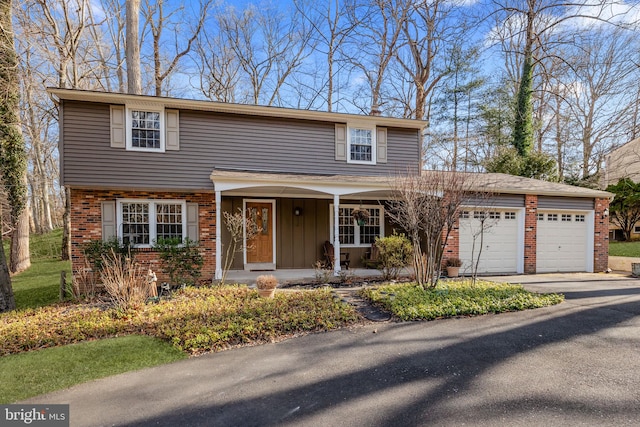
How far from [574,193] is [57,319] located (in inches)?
557

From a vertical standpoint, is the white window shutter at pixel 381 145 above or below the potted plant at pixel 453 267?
above

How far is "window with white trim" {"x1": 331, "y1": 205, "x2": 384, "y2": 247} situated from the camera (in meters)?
11.1

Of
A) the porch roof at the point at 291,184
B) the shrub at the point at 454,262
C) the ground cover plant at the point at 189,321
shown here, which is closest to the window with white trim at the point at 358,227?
the porch roof at the point at 291,184

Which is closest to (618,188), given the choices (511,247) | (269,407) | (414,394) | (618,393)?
(511,247)

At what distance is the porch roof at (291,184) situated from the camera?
832 centimetres

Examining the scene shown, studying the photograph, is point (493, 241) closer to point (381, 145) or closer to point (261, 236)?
point (381, 145)

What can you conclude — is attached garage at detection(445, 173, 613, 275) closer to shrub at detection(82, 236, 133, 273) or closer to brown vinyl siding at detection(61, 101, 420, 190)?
brown vinyl siding at detection(61, 101, 420, 190)

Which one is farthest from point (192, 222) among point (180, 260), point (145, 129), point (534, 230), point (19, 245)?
point (534, 230)

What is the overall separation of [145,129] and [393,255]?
24.9 ft

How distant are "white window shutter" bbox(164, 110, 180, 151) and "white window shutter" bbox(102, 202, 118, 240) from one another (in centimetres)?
221

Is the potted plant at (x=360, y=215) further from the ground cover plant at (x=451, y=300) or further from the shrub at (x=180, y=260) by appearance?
the shrub at (x=180, y=260)

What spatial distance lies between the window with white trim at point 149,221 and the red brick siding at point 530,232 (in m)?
10.5

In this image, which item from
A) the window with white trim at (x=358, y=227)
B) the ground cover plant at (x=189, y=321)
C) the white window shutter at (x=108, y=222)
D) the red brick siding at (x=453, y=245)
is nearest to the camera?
the ground cover plant at (x=189, y=321)

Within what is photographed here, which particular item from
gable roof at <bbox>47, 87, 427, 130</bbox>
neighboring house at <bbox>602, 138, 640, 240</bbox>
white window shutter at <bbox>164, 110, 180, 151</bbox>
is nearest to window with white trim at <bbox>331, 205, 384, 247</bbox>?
gable roof at <bbox>47, 87, 427, 130</bbox>
